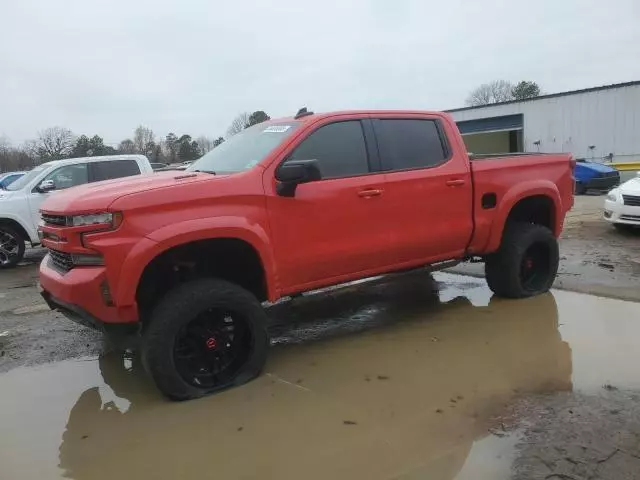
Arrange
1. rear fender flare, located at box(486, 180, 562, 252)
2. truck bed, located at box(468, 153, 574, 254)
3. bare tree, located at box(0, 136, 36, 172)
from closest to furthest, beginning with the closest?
truck bed, located at box(468, 153, 574, 254), rear fender flare, located at box(486, 180, 562, 252), bare tree, located at box(0, 136, 36, 172)

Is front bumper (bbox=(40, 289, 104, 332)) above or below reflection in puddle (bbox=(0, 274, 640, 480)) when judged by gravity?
above

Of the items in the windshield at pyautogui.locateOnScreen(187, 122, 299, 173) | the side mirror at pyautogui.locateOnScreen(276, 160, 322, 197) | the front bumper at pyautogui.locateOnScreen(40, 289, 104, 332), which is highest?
the windshield at pyautogui.locateOnScreen(187, 122, 299, 173)

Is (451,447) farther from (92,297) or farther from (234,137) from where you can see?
(234,137)

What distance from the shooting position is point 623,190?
9.67 meters

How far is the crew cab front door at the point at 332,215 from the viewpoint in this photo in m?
4.21

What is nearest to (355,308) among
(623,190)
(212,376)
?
(212,376)

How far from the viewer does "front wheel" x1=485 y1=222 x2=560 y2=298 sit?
5.71 meters

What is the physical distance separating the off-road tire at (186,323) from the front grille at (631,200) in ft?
25.5

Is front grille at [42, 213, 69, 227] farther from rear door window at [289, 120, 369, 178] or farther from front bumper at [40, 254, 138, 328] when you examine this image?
rear door window at [289, 120, 369, 178]

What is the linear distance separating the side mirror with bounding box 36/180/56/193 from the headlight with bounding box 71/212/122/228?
22.9 feet

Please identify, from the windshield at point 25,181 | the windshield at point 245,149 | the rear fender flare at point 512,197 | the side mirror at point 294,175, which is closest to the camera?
the side mirror at point 294,175

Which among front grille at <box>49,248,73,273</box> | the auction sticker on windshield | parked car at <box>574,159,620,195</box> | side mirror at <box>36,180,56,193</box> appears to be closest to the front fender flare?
front grille at <box>49,248,73,273</box>

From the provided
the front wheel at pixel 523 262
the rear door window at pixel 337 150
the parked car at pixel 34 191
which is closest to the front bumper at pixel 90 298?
the rear door window at pixel 337 150

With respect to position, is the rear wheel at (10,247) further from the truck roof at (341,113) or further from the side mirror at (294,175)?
the side mirror at (294,175)
